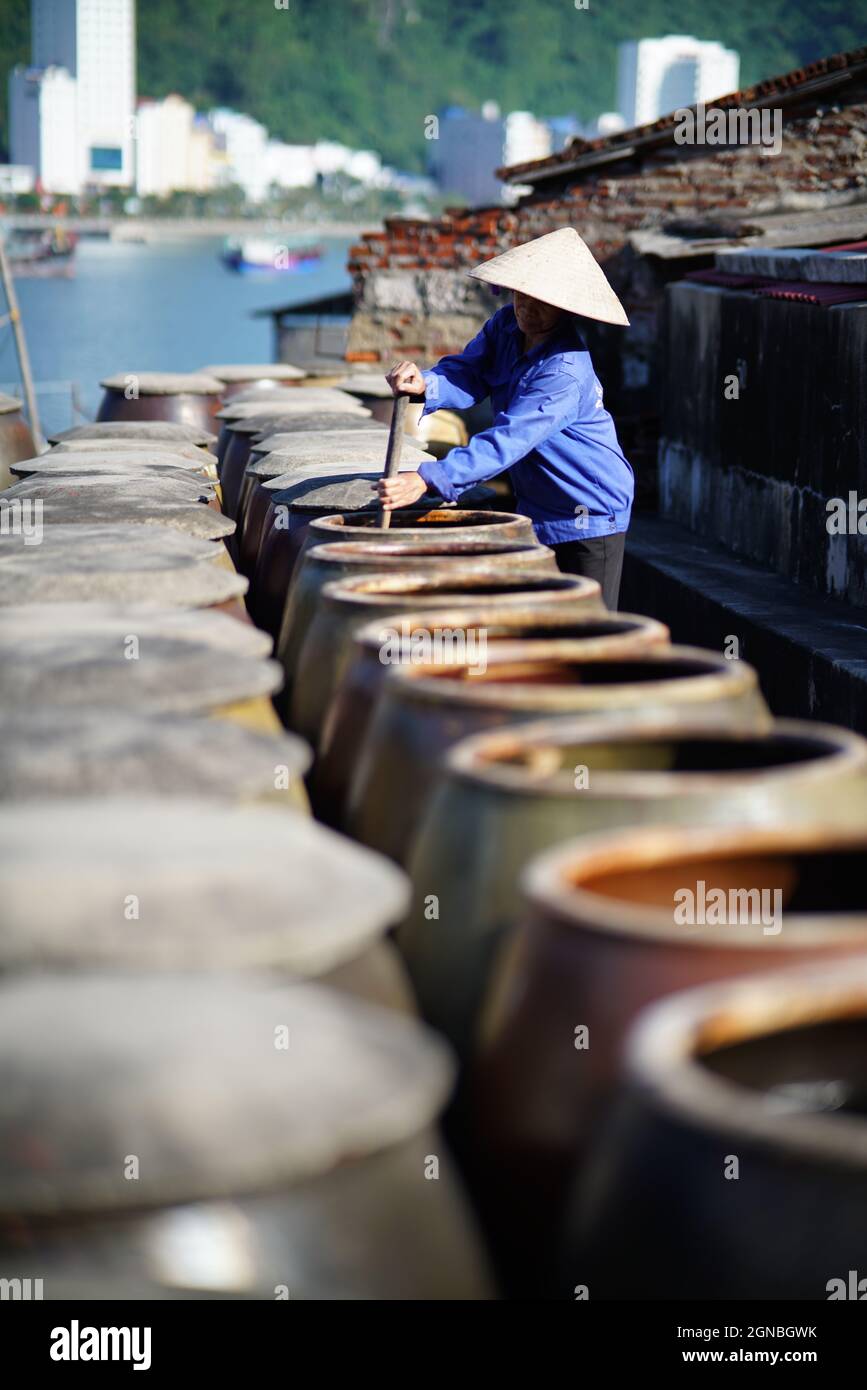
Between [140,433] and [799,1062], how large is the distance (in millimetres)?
6675

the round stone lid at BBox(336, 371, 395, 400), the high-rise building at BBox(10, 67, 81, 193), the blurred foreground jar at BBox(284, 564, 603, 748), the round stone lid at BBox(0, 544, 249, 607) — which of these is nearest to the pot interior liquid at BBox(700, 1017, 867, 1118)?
the blurred foreground jar at BBox(284, 564, 603, 748)

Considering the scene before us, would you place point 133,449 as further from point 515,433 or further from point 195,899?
point 195,899

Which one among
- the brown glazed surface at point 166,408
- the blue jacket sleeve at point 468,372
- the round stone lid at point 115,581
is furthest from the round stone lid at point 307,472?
the brown glazed surface at point 166,408

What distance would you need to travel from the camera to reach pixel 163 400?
9562mm

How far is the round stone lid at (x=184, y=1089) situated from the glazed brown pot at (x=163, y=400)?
7.75 m

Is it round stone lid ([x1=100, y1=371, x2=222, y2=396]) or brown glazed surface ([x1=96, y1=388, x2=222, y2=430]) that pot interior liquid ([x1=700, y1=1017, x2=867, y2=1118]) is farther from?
round stone lid ([x1=100, y1=371, x2=222, y2=396])

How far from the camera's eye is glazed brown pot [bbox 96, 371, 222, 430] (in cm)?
949

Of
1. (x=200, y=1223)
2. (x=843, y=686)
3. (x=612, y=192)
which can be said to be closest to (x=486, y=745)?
(x=200, y=1223)

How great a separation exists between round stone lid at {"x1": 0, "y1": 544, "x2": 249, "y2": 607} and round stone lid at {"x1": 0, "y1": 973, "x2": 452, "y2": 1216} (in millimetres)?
2029

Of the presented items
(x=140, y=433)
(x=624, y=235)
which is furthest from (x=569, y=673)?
(x=624, y=235)

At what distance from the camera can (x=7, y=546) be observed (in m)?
4.52

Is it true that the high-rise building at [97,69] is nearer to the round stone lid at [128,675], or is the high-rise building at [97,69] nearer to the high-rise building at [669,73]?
the high-rise building at [669,73]

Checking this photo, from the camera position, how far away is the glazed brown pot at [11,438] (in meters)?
8.45

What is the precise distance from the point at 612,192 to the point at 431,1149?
1240 centimetres
